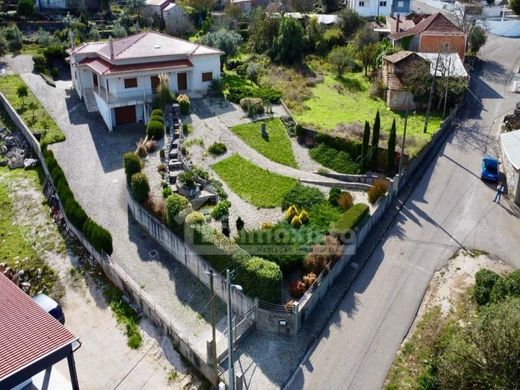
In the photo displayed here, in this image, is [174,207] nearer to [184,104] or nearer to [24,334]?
[24,334]

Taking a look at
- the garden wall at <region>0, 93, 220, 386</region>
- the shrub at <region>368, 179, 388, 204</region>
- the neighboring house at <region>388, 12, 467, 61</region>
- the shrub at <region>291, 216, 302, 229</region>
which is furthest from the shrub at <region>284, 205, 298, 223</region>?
the neighboring house at <region>388, 12, 467, 61</region>

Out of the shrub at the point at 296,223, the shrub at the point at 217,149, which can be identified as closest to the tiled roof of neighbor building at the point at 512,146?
the shrub at the point at 296,223

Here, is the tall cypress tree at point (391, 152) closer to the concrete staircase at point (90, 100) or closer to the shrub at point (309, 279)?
the shrub at point (309, 279)

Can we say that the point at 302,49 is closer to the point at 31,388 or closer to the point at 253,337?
the point at 253,337

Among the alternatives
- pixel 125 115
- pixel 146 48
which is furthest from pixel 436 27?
pixel 125 115

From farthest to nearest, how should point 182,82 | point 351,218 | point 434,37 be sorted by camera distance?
point 434,37 → point 182,82 → point 351,218

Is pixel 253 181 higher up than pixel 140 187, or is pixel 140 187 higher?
pixel 140 187

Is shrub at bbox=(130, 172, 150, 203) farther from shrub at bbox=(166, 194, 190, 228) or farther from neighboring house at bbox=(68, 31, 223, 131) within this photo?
neighboring house at bbox=(68, 31, 223, 131)
